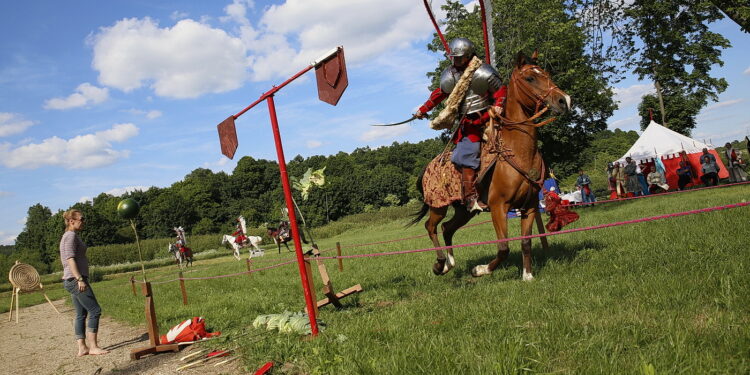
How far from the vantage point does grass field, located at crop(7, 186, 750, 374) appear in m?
3.35

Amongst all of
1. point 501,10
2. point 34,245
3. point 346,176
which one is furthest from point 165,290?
point 34,245

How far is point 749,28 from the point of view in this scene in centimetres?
977

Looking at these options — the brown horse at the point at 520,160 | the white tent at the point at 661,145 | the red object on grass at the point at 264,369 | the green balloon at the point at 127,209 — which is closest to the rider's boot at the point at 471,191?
the brown horse at the point at 520,160

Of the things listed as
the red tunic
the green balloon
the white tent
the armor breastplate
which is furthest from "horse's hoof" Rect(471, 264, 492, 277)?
the white tent

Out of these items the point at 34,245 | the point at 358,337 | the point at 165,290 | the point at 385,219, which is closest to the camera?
the point at 358,337

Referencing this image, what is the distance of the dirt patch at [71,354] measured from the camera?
18.6 feet

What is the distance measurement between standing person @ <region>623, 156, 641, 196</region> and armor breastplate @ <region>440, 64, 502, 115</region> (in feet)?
60.5

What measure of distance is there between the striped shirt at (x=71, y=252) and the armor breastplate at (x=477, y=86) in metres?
6.09

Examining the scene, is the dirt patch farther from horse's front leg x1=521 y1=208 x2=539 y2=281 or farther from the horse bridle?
the horse bridle

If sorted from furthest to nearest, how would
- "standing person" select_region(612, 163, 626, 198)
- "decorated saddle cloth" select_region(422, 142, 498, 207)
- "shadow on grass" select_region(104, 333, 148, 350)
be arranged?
"standing person" select_region(612, 163, 626, 198) < "shadow on grass" select_region(104, 333, 148, 350) < "decorated saddle cloth" select_region(422, 142, 498, 207)

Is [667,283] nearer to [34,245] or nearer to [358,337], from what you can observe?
[358,337]

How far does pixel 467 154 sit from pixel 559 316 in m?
3.16

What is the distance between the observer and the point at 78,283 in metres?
7.18

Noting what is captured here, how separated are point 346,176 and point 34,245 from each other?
53.2m
